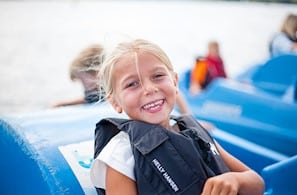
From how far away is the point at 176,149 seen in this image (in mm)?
869

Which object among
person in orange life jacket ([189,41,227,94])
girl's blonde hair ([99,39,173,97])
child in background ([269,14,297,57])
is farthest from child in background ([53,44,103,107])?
child in background ([269,14,297,57])

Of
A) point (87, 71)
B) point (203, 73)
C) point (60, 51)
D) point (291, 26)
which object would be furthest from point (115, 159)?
point (60, 51)

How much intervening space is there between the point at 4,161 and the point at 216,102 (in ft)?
4.71

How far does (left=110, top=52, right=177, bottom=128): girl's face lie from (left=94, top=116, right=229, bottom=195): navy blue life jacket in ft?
0.10

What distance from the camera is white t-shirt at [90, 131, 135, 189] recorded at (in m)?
0.85

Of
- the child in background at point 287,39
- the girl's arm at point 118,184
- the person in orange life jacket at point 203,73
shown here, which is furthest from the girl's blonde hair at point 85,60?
the child in background at point 287,39

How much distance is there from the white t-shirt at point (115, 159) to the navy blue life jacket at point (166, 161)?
17 millimetres

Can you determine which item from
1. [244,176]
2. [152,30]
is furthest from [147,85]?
[152,30]

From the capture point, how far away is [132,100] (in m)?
0.89

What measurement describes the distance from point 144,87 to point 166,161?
0.55 feet

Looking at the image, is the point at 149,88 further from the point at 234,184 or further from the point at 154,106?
the point at 234,184

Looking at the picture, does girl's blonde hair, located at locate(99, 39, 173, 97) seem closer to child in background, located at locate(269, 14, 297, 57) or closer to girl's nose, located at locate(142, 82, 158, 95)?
girl's nose, located at locate(142, 82, 158, 95)

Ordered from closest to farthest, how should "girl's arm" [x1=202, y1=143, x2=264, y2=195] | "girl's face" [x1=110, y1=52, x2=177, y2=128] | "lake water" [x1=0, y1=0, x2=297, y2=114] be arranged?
"girl's arm" [x1=202, y1=143, x2=264, y2=195] → "girl's face" [x1=110, y1=52, x2=177, y2=128] → "lake water" [x1=0, y1=0, x2=297, y2=114]

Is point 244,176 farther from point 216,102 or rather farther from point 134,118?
point 216,102
